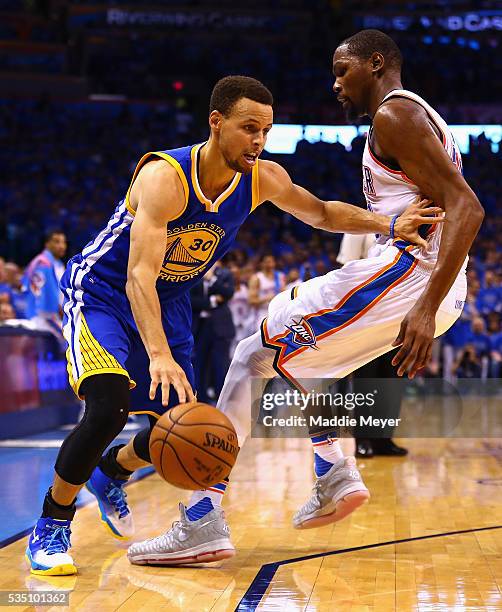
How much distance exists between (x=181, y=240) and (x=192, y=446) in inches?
35.1

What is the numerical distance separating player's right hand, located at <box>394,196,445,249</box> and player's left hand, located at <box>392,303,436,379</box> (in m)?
0.40

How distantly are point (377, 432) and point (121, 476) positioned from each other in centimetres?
343

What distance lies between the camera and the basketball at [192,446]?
10.5 ft

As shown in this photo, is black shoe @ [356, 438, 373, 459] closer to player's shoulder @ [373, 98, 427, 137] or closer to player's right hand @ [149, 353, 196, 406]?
player's shoulder @ [373, 98, 427, 137]

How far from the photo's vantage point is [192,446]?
318 centimetres

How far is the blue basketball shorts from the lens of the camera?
11.6ft

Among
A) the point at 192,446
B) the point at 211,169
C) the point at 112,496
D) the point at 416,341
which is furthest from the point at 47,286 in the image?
the point at 416,341

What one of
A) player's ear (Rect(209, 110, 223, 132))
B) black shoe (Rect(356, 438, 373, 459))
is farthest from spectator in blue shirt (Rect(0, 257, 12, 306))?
player's ear (Rect(209, 110, 223, 132))

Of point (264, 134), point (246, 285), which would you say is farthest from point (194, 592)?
point (246, 285)

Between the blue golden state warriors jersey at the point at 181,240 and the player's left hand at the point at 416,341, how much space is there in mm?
889

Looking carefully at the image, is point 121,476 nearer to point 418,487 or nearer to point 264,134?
point 264,134

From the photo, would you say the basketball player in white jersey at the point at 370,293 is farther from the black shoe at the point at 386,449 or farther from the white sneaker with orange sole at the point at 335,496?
the black shoe at the point at 386,449

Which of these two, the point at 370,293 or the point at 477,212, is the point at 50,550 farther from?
the point at 477,212

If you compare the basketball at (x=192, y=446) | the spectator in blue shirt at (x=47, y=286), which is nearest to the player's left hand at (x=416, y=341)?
the basketball at (x=192, y=446)
